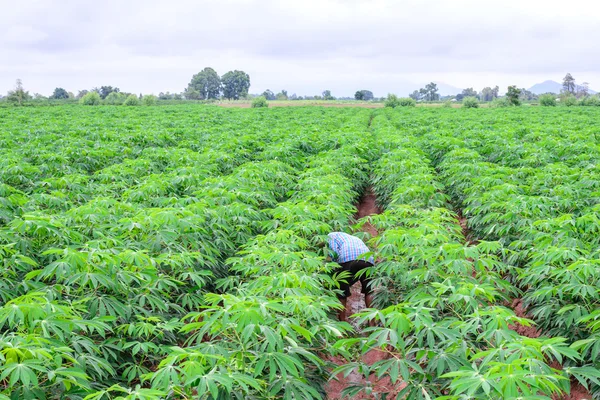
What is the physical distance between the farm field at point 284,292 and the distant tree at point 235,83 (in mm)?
90217

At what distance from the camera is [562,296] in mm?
3670

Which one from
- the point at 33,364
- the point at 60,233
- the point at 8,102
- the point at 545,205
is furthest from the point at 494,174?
the point at 8,102

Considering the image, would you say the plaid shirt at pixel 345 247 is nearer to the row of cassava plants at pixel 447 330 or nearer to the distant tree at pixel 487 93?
the row of cassava plants at pixel 447 330

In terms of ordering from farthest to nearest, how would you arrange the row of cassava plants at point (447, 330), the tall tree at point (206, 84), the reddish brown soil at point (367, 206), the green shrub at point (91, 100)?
the tall tree at point (206, 84) < the green shrub at point (91, 100) < the reddish brown soil at point (367, 206) < the row of cassava plants at point (447, 330)

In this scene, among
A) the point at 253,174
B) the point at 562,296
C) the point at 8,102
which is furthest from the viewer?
the point at 8,102

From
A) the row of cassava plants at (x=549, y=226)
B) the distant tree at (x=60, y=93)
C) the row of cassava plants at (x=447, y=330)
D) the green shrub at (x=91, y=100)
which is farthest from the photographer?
the distant tree at (x=60, y=93)

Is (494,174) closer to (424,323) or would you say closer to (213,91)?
(424,323)

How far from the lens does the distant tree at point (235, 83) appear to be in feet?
311

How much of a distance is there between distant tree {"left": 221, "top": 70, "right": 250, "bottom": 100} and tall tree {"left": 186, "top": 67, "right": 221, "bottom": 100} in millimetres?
2499

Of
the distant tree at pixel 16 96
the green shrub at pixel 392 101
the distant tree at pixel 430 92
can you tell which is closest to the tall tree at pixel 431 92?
the distant tree at pixel 430 92

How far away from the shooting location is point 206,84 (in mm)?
96500

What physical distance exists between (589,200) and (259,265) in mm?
5153

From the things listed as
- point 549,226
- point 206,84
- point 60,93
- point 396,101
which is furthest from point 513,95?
point 60,93

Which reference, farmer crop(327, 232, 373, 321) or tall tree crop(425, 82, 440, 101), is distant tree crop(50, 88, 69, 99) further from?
farmer crop(327, 232, 373, 321)
